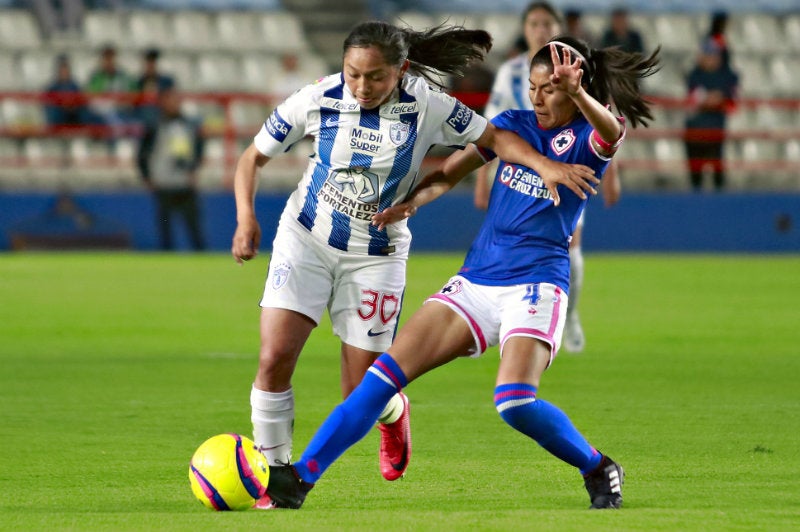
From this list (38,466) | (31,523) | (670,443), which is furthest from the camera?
(670,443)

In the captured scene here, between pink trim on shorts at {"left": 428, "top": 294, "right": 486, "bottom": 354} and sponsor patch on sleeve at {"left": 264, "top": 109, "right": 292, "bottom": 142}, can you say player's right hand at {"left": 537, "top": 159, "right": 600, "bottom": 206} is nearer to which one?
pink trim on shorts at {"left": 428, "top": 294, "right": 486, "bottom": 354}

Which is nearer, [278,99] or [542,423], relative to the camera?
[542,423]

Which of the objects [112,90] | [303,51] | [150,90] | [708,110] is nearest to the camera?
[150,90]

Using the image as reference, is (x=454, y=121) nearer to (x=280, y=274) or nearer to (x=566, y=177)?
(x=566, y=177)

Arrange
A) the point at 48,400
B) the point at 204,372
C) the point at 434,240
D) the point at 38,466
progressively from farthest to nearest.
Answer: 1. the point at 434,240
2. the point at 204,372
3. the point at 48,400
4. the point at 38,466

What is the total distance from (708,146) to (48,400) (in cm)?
1381

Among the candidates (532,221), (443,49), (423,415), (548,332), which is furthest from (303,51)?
(548,332)

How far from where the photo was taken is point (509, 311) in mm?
5125

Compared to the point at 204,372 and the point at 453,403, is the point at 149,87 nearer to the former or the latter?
the point at 204,372

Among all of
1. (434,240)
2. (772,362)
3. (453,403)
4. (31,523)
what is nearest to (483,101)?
(434,240)

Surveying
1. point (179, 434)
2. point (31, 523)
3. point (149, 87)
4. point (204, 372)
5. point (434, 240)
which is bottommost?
point (434, 240)

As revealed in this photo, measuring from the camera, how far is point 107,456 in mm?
6008

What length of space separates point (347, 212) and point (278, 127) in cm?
44

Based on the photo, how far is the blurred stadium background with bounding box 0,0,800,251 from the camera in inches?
721
